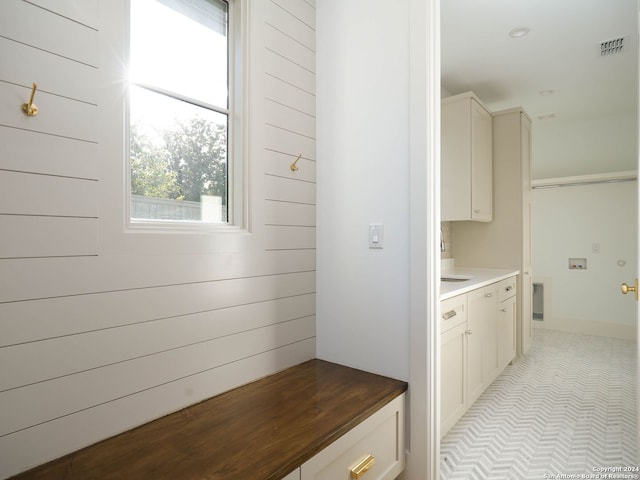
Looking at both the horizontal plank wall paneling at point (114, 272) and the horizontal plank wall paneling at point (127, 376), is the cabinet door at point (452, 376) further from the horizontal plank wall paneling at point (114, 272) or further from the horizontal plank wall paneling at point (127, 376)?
the horizontal plank wall paneling at point (114, 272)

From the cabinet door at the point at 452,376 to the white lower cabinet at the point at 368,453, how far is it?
641 millimetres

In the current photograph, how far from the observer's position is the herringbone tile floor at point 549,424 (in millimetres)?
1919

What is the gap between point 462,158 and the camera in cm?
315

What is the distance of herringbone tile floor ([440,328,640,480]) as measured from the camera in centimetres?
192

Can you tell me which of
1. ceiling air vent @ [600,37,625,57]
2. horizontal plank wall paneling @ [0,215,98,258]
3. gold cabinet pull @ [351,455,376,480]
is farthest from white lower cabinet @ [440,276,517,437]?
ceiling air vent @ [600,37,625,57]

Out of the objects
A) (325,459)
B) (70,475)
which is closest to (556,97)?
(325,459)

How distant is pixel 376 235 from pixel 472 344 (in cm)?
134

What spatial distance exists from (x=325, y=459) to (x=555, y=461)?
1536mm

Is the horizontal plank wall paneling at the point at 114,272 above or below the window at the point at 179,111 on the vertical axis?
below

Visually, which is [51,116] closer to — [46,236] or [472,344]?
[46,236]

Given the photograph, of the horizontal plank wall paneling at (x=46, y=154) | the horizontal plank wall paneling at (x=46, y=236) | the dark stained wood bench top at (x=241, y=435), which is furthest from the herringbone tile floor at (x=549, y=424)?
the horizontal plank wall paneling at (x=46, y=154)

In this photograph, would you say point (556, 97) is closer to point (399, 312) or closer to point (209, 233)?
point (399, 312)

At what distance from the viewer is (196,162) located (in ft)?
4.54

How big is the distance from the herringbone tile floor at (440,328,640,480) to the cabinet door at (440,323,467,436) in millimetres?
141
